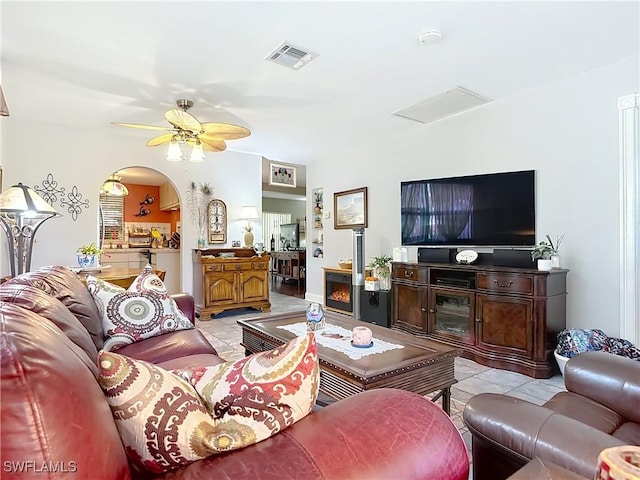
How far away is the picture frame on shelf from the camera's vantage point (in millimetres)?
6356

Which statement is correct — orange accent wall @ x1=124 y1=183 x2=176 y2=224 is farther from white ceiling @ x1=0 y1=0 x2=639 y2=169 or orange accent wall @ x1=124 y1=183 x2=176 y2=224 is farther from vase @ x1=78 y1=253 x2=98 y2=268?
vase @ x1=78 y1=253 x2=98 y2=268

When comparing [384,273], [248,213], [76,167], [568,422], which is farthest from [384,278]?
[76,167]

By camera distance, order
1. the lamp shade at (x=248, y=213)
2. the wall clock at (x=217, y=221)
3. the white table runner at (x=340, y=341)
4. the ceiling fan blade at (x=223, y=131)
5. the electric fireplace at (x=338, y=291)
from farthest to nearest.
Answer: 1. the lamp shade at (x=248, y=213)
2. the wall clock at (x=217, y=221)
3. the electric fireplace at (x=338, y=291)
4. the ceiling fan blade at (x=223, y=131)
5. the white table runner at (x=340, y=341)

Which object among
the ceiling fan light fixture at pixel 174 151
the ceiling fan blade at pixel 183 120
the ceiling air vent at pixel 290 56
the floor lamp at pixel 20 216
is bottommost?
the floor lamp at pixel 20 216

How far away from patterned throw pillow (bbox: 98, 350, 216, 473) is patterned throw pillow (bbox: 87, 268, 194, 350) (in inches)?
57.0

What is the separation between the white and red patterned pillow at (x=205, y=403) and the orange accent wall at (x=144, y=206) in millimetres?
8821

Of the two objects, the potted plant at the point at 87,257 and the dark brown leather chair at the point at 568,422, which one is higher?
the potted plant at the point at 87,257

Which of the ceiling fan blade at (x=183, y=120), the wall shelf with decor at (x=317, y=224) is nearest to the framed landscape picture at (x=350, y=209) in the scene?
the wall shelf with decor at (x=317, y=224)

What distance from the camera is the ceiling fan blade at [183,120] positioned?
2932mm

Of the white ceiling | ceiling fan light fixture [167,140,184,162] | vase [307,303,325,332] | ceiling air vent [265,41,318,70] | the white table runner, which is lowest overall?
the white table runner

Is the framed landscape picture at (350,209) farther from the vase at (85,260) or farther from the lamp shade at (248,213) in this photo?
the vase at (85,260)

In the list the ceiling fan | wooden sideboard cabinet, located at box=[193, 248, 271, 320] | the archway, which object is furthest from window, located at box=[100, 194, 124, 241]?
the ceiling fan

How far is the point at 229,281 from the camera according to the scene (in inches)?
199

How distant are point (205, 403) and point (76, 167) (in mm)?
4904
